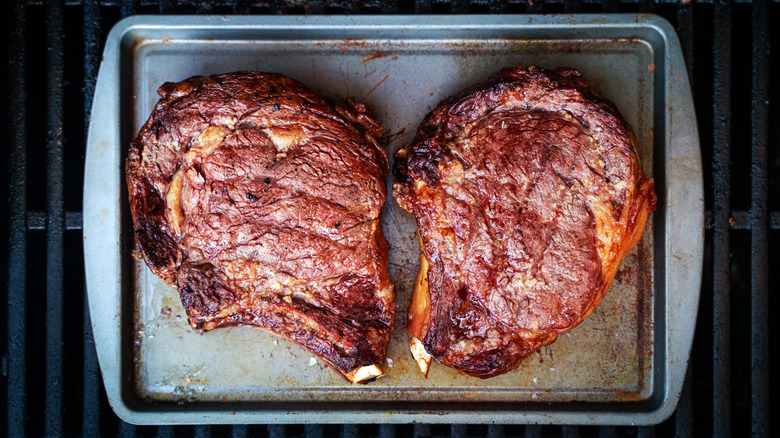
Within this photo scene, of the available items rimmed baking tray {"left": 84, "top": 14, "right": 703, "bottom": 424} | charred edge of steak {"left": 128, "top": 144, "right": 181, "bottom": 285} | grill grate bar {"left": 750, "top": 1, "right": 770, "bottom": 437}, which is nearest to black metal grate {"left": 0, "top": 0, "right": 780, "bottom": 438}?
grill grate bar {"left": 750, "top": 1, "right": 770, "bottom": 437}

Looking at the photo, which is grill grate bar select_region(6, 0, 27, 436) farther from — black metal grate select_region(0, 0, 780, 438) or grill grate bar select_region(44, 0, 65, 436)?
grill grate bar select_region(44, 0, 65, 436)

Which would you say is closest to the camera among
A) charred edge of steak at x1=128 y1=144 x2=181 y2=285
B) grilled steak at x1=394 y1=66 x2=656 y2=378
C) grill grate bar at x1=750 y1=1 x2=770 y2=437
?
grilled steak at x1=394 y1=66 x2=656 y2=378

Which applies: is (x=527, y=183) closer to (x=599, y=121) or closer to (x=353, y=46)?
(x=599, y=121)

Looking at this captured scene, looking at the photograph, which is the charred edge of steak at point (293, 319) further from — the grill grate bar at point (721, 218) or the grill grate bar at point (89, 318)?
the grill grate bar at point (721, 218)

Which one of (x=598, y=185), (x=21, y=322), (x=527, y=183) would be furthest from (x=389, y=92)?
(x=21, y=322)

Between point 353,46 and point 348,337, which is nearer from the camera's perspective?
point 348,337
